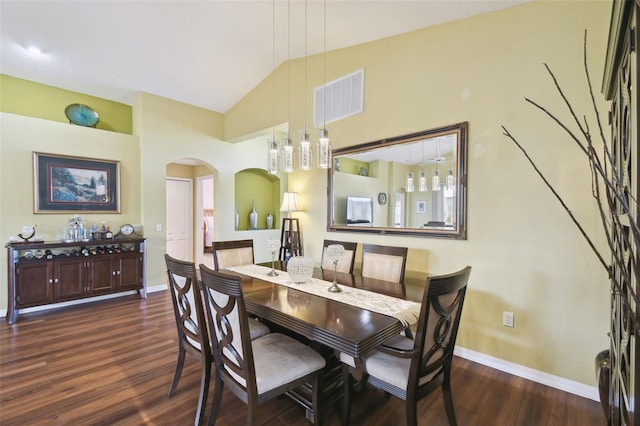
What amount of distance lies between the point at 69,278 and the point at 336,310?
402cm

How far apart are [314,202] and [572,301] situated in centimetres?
289

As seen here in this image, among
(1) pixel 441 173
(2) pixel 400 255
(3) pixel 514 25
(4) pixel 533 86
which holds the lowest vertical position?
(2) pixel 400 255

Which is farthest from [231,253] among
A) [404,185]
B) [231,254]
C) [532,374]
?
[532,374]

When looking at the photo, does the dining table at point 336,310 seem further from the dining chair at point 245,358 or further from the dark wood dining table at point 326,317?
the dining chair at point 245,358

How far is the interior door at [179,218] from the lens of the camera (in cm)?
671

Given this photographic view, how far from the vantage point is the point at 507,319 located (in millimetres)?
2555

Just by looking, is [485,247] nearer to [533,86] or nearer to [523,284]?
[523,284]

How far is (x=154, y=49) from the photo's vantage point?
12.5ft

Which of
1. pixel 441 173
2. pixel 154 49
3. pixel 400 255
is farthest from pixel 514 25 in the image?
pixel 154 49

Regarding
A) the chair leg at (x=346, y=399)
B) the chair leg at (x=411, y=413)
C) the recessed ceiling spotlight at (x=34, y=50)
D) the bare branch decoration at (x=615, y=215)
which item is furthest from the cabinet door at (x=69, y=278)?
the bare branch decoration at (x=615, y=215)

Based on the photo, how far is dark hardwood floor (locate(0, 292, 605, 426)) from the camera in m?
1.97

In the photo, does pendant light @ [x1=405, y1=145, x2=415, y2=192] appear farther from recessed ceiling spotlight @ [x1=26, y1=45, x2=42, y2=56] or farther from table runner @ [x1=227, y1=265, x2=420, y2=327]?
recessed ceiling spotlight @ [x1=26, y1=45, x2=42, y2=56]

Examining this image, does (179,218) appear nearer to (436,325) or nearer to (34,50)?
(34,50)

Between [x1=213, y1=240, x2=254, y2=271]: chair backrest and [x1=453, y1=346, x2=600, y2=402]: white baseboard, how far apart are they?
237cm
